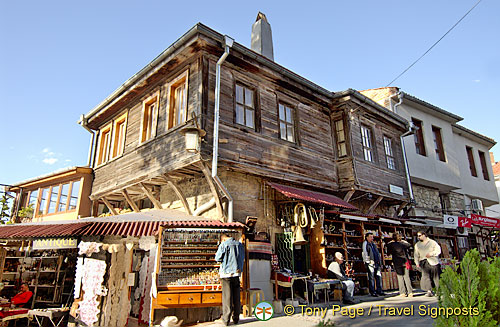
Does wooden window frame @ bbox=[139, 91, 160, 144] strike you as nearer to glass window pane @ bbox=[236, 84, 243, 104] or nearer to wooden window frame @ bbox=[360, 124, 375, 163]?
glass window pane @ bbox=[236, 84, 243, 104]

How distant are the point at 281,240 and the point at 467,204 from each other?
1383 centimetres

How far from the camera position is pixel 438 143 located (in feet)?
58.2

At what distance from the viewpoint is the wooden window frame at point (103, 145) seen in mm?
13298

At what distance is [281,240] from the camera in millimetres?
9938

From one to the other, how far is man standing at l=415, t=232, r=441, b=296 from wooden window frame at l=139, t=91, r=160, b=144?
8.11 m

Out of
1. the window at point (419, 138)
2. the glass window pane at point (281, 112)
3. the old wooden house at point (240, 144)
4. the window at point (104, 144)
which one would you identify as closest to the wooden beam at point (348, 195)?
the old wooden house at point (240, 144)

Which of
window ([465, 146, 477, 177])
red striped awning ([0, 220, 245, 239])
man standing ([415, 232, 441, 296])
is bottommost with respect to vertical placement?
man standing ([415, 232, 441, 296])

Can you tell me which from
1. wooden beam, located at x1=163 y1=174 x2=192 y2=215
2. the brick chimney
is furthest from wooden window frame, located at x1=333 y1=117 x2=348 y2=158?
wooden beam, located at x1=163 y1=174 x2=192 y2=215

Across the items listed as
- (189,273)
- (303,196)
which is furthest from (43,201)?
(303,196)

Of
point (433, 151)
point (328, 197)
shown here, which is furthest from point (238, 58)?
point (433, 151)

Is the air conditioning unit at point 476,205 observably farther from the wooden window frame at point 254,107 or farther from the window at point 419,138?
the wooden window frame at point 254,107

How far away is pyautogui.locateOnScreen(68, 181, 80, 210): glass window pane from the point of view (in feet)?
44.1

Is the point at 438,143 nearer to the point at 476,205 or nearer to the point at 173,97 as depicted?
the point at 476,205

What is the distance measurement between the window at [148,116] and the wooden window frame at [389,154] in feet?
30.7
